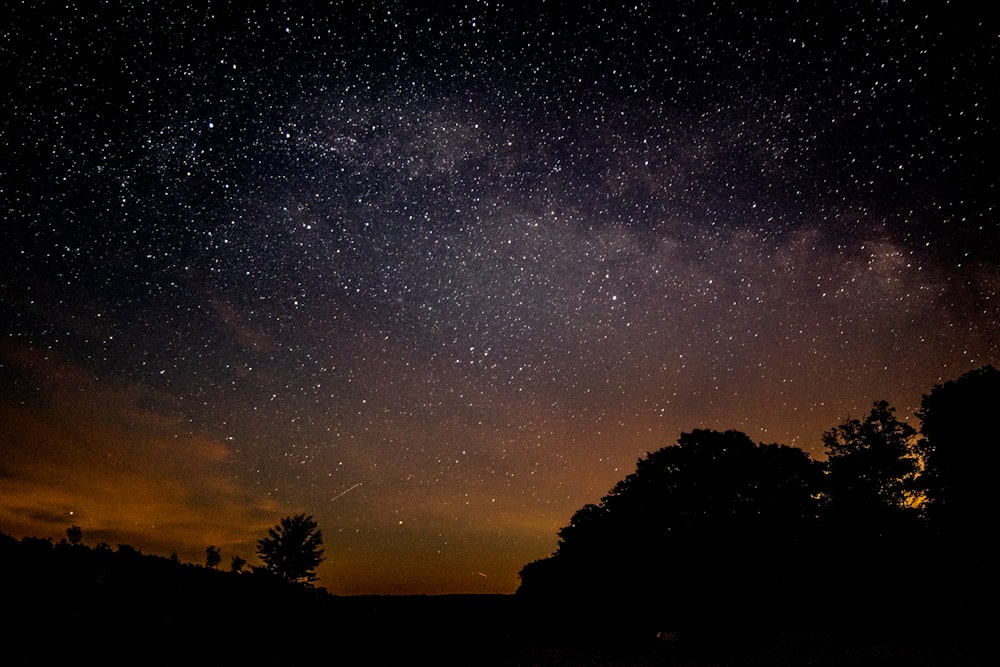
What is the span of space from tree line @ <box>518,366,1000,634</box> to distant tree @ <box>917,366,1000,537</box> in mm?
53

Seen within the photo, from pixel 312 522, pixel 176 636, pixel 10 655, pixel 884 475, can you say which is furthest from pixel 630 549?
pixel 312 522

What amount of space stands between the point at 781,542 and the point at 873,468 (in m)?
10.2

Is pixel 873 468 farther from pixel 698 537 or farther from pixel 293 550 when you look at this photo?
pixel 293 550

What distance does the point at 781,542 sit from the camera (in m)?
17.7

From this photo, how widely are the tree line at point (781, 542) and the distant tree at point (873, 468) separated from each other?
5.5 inches

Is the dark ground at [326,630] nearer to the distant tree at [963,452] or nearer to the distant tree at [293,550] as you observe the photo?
the distant tree at [963,452]

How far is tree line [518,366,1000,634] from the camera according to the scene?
54.7 feet

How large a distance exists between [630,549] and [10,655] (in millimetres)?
17967

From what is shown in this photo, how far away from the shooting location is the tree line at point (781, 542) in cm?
1667

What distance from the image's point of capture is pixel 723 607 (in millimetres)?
16750

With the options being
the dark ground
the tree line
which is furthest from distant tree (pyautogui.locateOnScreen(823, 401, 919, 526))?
the dark ground

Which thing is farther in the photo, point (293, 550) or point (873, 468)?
point (293, 550)

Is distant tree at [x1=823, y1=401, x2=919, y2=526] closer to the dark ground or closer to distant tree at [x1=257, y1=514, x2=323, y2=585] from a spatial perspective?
the dark ground

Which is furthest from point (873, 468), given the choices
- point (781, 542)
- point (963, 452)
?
point (781, 542)
